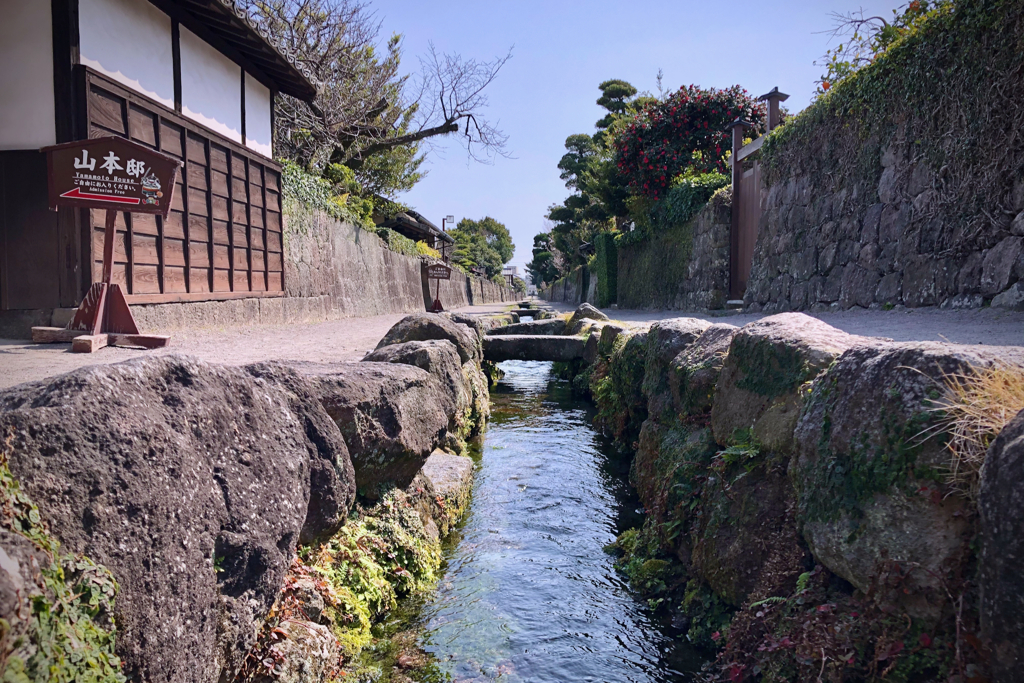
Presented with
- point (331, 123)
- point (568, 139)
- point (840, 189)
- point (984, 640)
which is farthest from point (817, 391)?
point (568, 139)

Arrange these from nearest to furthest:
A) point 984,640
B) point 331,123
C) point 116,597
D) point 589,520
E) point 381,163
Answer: point 116,597
point 984,640
point 589,520
point 331,123
point 381,163

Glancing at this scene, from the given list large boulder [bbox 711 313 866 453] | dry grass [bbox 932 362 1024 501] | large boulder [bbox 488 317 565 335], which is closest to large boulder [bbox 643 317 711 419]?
large boulder [bbox 711 313 866 453]

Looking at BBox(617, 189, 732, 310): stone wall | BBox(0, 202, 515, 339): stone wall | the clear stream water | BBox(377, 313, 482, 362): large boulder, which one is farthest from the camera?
BBox(617, 189, 732, 310): stone wall

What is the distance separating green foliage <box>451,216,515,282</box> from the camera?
5629 cm

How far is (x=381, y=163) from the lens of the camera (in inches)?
1019

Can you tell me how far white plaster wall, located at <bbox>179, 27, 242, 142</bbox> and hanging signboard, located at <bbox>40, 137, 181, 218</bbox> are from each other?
13.1 feet

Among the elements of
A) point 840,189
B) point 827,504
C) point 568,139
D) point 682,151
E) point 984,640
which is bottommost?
point 984,640

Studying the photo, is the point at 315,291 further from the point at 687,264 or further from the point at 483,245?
the point at 483,245

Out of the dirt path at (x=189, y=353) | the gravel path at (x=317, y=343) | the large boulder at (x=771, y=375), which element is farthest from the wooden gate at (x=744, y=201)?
the large boulder at (x=771, y=375)

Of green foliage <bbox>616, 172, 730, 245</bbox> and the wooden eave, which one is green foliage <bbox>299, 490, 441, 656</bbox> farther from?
green foliage <bbox>616, 172, 730, 245</bbox>

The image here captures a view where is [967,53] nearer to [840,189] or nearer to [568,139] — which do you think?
[840,189]

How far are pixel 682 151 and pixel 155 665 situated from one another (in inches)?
774

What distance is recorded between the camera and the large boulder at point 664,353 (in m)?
5.37

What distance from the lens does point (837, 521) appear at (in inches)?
100
